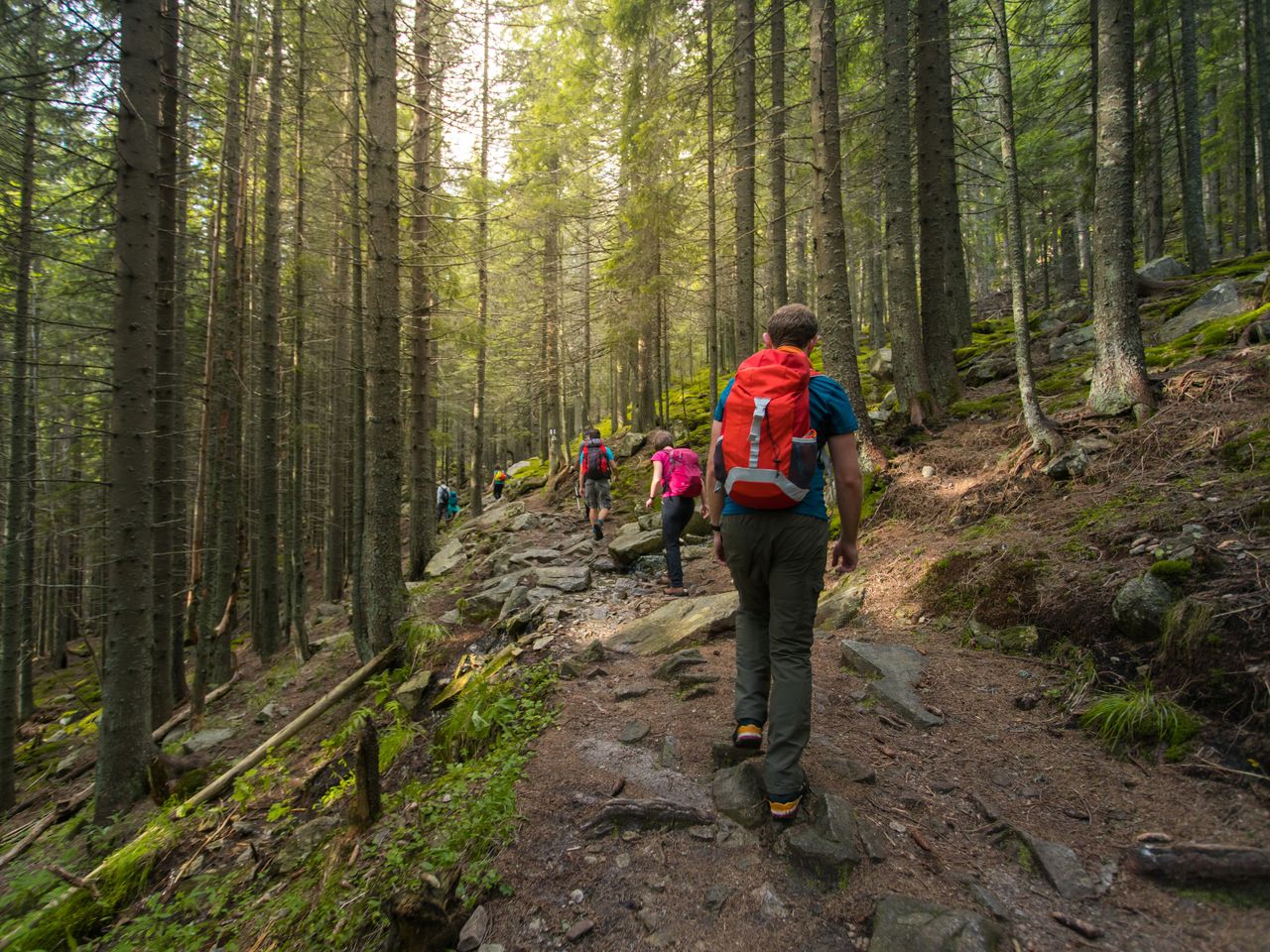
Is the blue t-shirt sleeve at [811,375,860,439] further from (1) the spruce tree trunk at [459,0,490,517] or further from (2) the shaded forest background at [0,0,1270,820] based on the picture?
(1) the spruce tree trunk at [459,0,490,517]

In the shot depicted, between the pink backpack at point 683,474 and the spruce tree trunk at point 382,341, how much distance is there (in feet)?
11.5

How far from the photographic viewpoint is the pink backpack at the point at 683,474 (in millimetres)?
7723

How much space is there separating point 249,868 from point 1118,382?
937cm

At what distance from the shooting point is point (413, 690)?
6258 mm

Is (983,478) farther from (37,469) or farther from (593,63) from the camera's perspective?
(37,469)

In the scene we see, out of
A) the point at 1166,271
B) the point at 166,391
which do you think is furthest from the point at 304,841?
the point at 1166,271

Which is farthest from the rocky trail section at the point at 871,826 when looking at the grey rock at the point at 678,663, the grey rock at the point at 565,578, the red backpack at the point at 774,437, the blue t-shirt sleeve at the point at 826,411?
the grey rock at the point at 565,578

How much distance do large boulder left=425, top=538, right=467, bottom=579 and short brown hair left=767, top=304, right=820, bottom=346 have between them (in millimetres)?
9456

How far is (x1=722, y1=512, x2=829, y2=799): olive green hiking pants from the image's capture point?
2822 millimetres

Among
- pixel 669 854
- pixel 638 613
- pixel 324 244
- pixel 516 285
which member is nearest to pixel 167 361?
pixel 324 244

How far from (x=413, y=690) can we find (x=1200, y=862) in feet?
20.4

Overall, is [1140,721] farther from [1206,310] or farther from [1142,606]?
[1206,310]

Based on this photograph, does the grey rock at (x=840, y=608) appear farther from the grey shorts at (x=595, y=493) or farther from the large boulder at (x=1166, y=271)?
the large boulder at (x=1166, y=271)

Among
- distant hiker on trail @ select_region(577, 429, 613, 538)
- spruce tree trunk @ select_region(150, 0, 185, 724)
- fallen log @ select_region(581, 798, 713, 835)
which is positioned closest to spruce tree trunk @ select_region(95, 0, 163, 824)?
spruce tree trunk @ select_region(150, 0, 185, 724)
